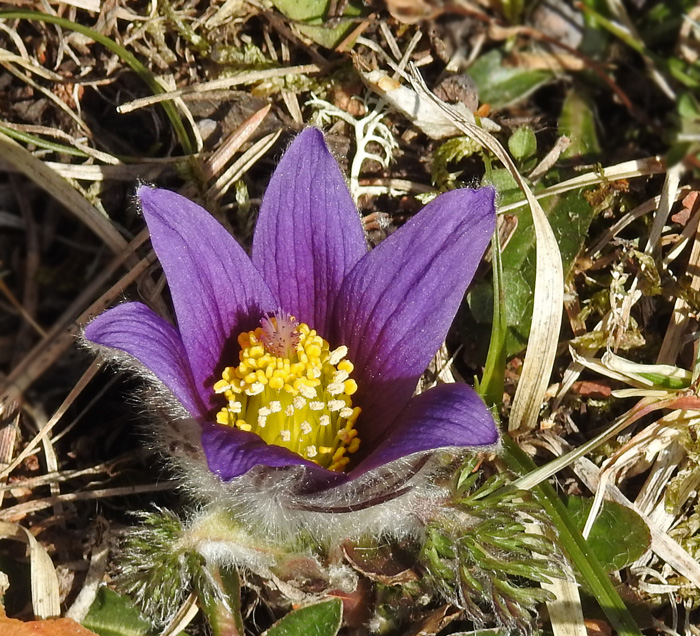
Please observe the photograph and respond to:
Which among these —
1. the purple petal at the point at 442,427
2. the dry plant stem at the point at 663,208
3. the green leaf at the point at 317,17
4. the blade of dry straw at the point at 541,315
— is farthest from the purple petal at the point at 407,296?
the green leaf at the point at 317,17

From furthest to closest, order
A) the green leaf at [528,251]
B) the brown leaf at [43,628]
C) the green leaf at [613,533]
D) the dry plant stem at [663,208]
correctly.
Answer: the green leaf at [528,251], the dry plant stem at [663,208], the green leaf at [613,533], the brown leaf at [43,628]

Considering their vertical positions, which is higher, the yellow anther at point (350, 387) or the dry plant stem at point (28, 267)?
the dry plant stem at point (28, 267)

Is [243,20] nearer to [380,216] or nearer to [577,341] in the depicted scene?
[380,216]

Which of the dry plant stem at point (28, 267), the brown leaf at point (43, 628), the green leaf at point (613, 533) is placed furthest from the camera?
the dry plant stem at point (28, 267)

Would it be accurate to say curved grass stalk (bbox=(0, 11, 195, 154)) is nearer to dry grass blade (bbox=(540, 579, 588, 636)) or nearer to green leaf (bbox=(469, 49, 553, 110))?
green leaf (bbox=(469, 49, 553, 110))

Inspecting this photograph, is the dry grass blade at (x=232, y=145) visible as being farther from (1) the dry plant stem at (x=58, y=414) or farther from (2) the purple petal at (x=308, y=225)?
(1) the dry plant stem at (x=58, y=414)

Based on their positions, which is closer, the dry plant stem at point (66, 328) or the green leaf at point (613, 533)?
the green leaf at point (613, 533)

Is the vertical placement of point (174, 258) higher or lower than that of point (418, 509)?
higher

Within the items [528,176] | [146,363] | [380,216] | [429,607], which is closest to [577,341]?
[528,176]
